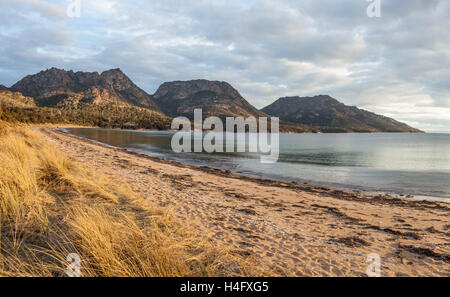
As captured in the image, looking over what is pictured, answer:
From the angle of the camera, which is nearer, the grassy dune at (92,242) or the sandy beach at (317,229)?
the grassy dune at (92,242)

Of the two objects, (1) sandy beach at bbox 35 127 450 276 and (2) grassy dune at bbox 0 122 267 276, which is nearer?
(2) grassy dune at bbox 0 122 267 276

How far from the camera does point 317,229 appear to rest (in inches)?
258

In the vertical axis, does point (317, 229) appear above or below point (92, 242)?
below

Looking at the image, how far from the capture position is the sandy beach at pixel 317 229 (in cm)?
453

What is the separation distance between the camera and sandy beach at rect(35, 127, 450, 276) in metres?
4.53

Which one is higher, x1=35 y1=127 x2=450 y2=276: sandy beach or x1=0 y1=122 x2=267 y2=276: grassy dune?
x1=0 y1=122 x2=267 y2=276: grassy dune

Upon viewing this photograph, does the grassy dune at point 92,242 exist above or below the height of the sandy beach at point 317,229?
above

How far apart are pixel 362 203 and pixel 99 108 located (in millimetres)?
183187

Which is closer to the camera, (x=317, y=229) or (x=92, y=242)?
(x=92, y=242)
